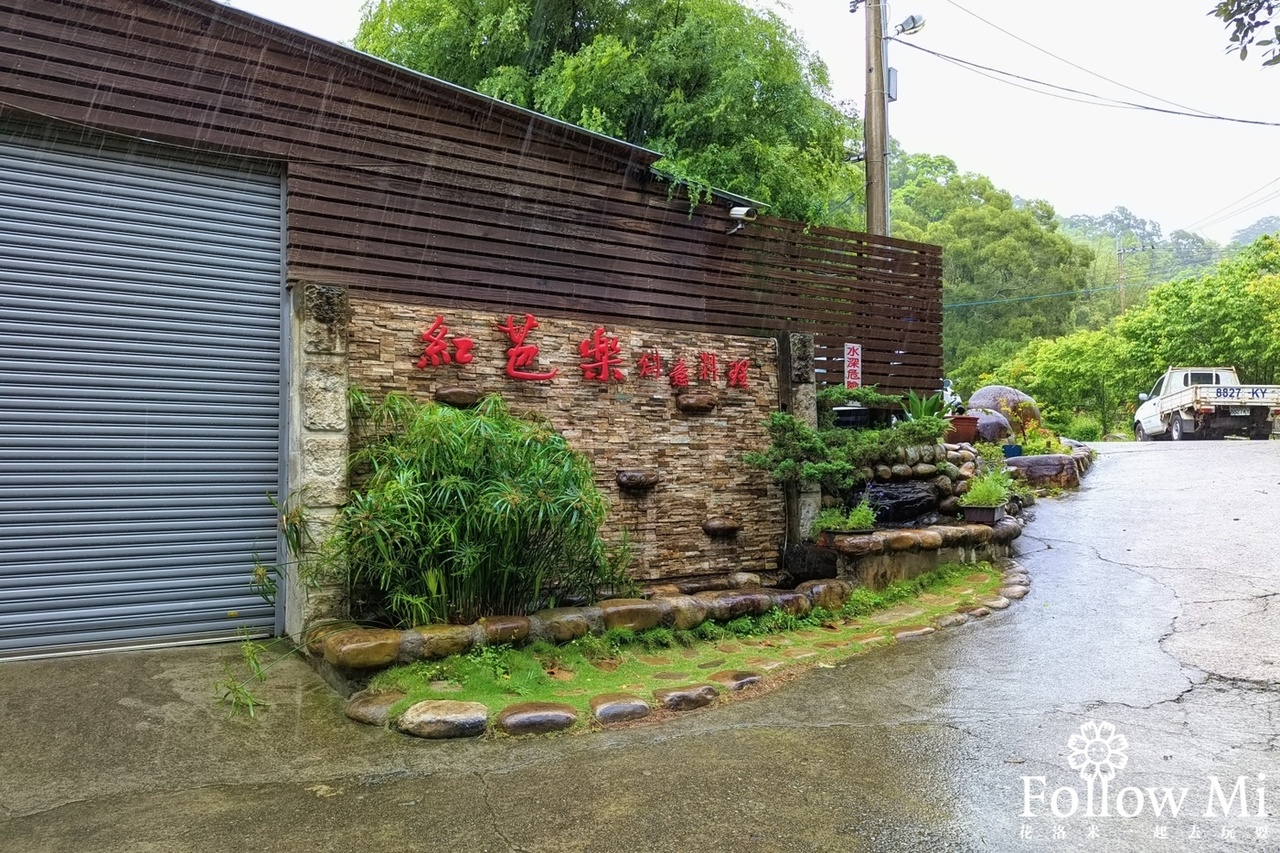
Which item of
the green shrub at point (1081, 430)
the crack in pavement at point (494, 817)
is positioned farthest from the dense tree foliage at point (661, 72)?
the green shrub at point (1081, 430)

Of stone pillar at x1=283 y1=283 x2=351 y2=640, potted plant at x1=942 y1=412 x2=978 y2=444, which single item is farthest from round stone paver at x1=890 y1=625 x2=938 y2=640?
potted plant at x1=942 y1=412 x2=978 y2=444

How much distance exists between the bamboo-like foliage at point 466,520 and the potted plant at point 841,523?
9.25ft

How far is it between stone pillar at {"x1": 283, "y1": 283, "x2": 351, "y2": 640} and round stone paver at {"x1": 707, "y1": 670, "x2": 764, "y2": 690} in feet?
8.45

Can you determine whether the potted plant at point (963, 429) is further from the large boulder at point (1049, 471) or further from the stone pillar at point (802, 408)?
the stone pillar at point (802, 408)

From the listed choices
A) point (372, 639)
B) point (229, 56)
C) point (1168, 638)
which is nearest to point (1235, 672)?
point (1168, 638)

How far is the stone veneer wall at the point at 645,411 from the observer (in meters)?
6.12

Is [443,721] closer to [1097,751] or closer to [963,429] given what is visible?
[1097,751]

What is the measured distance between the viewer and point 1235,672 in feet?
16.2

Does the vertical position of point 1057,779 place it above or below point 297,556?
below

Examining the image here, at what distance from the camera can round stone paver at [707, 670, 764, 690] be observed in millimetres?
4992

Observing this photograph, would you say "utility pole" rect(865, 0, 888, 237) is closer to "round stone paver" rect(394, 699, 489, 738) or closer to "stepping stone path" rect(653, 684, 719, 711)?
"stepping stone path" rect(653, 684, 719, 711)

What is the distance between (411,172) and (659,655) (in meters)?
4.28

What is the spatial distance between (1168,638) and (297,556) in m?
6.18

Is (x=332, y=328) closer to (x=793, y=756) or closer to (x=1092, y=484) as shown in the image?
(x=793, y=756)
